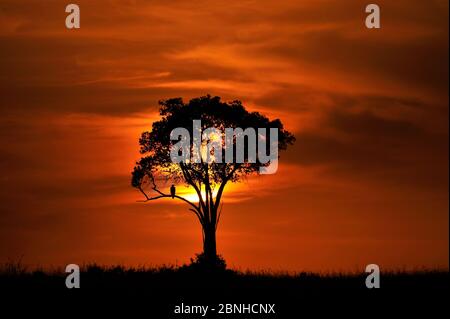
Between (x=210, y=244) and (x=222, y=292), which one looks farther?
(x=210, y=244)

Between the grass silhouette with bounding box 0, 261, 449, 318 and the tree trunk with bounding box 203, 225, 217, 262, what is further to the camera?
the tree trunk with bounding box 203, 225, 217, 262

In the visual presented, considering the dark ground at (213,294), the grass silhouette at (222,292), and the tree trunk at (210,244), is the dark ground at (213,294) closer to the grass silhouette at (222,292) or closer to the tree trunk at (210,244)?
the grass silhouette at (222,292)

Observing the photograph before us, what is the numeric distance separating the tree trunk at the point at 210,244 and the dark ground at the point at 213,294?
591 cm

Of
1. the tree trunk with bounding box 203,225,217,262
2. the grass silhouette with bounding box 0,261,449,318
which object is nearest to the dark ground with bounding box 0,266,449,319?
the grass silhouette with bounding box 0,261,449,318

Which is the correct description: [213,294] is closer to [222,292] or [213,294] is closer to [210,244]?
Result: [222,292]

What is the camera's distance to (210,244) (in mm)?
53938

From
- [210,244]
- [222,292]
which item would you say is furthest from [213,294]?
[210,244]

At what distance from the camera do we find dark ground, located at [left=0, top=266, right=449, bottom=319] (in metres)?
34.9

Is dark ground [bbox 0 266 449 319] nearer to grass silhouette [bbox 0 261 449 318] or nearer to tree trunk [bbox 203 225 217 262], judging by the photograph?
grass silhouette [bbox 0 261 449 318]

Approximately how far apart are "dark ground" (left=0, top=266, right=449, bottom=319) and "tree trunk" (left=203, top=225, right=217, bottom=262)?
5.91m

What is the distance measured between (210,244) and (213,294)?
14344 millimetres
